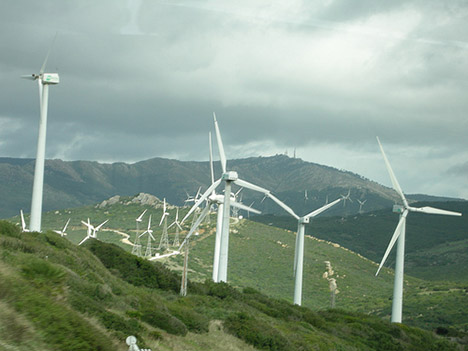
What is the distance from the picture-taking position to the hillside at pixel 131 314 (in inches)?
577

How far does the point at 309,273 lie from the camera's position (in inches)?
4567

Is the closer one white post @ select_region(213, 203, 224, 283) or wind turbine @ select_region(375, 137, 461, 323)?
white post @ select_region(213, 203, 224, 283)

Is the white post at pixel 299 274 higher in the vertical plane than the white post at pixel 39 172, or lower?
lower

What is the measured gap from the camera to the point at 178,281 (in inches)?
2186

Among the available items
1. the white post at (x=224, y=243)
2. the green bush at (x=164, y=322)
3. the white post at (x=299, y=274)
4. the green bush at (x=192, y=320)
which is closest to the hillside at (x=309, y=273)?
the white post at (x=299, y=274)

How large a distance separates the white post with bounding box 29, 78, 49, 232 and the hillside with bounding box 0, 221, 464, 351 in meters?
1.84

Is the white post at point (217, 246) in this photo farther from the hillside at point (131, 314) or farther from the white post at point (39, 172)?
the white post at point (39, 172)

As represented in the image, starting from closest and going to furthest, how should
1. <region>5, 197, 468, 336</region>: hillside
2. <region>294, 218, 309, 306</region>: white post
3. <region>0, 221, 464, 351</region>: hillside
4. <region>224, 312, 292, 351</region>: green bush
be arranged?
<region>0, 221, 464, 351</region>: hillside
<region>224, 312, 292, 351</region>: green bush
<region>294, 218, 309, 306</region>: white post
<region>5, 197, 468, 336</region>: hillside

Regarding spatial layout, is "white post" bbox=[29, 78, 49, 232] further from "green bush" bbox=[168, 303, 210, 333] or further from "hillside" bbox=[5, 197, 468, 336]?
"hillside" bbox=[5, 197, 468, 336]

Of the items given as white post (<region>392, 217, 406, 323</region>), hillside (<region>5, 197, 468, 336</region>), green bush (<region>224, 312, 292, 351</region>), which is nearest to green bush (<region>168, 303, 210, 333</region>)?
green bush (<region>224, 312, 292, 351</region>)

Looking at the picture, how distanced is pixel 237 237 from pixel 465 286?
56.4 m

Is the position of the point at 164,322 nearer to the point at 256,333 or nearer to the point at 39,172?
the point at 256,333

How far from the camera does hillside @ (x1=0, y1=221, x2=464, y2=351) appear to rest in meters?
14.6

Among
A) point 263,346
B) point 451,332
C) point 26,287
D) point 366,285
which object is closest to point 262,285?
point 366,285
